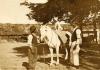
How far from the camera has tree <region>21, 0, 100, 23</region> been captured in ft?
31.6

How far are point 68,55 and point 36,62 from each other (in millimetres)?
474

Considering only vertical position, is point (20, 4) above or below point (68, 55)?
above

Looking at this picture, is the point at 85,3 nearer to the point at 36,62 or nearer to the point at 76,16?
the point at 76,16

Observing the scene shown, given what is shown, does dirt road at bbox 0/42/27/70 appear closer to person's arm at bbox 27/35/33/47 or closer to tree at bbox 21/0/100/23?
person's arm at bbox 27/35/33/47

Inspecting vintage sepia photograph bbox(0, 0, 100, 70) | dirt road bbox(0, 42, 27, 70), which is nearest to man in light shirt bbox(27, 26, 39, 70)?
vintage sepia photograph bbox(0, 0, 100, 70)

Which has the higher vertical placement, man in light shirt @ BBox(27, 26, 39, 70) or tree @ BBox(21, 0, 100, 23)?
tree @ BBox(21, 0, 100, 23)

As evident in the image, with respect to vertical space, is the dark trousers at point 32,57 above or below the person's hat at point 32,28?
below

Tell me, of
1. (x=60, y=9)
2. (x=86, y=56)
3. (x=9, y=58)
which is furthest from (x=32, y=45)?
(x=86, y=56)

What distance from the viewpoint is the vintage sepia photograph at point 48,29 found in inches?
377

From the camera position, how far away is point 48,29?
9.73 m

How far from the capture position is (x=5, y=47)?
9.71 m

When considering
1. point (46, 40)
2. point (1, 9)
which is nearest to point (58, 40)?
point (46, 40)

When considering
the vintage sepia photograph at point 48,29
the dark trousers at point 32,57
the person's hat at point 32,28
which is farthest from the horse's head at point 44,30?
the dark trousers at point 32,57

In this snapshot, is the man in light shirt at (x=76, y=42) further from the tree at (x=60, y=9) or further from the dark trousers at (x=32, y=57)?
the dark trousers at (x=32, y=57)
